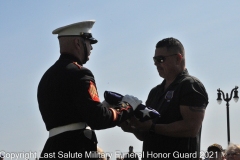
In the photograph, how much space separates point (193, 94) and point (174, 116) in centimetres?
29

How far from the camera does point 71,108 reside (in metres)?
5.80

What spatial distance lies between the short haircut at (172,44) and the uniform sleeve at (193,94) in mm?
413

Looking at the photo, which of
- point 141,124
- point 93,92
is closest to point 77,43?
point 93,92

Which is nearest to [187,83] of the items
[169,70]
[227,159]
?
[169,70]

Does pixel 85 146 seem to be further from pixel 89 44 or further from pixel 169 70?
pixel 169 70

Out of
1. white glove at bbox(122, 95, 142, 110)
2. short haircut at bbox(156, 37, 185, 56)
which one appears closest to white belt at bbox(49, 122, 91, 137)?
white glove at bbox(122, 95, 142, 110)

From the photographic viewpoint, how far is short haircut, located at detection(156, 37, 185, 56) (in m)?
6.87

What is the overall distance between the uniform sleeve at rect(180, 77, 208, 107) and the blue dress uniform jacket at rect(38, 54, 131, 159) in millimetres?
823

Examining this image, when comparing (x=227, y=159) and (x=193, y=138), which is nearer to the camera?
(x=193, y=138)

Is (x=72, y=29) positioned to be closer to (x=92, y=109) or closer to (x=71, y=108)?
(x=71, y=108)

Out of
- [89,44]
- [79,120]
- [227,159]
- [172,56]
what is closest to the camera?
[79,120]

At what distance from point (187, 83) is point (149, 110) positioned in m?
0.55

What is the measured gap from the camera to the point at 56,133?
589cm

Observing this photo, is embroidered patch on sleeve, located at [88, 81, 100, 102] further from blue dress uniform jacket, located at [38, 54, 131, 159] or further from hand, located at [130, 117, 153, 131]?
hand, located at [130, 117, 153, 131]
